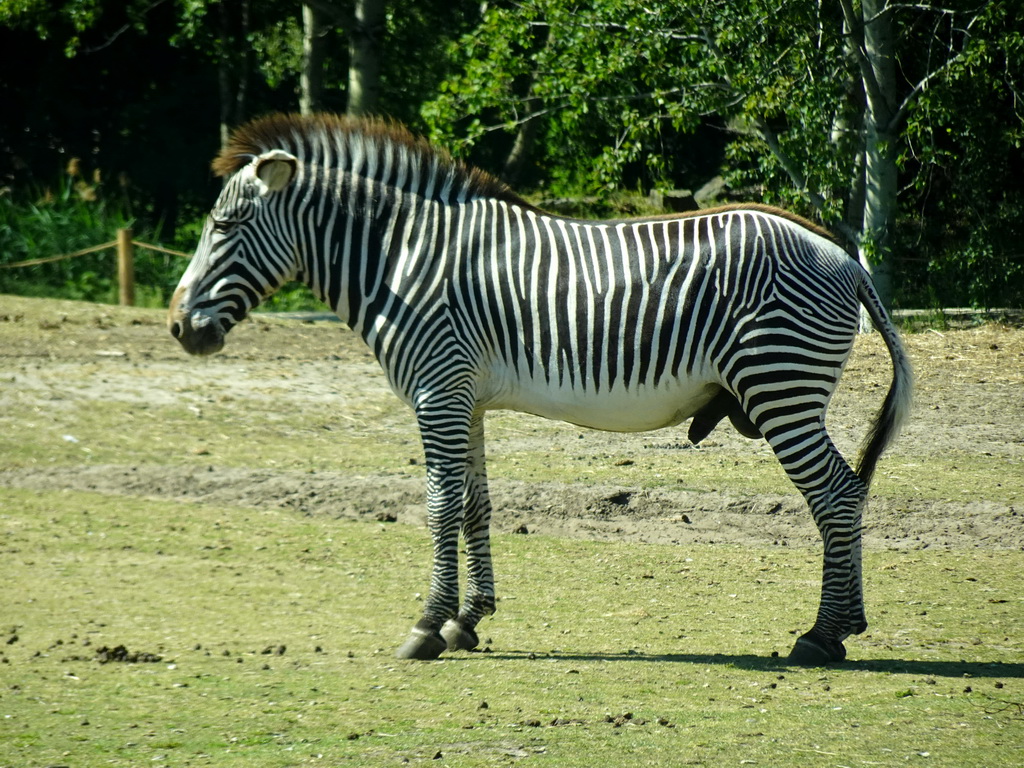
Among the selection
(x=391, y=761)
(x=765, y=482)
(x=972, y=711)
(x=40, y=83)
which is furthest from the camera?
(x=40, y=83)

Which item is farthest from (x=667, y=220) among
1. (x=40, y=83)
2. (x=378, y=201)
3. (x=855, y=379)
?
(x=40, y=83)

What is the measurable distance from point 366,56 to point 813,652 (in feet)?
49.4

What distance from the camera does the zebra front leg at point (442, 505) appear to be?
5695mm

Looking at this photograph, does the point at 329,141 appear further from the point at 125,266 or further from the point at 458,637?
the point at 125,266

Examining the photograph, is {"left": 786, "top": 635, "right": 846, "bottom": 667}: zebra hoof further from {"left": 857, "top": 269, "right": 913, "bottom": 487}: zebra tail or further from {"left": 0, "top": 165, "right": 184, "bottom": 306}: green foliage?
{"left": 0, "top": 165, "right": 184, "bottom": 306}: green foliage

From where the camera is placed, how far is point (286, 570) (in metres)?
7.26

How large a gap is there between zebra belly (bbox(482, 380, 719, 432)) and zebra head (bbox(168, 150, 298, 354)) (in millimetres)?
1306

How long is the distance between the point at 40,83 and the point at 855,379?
61.5ft

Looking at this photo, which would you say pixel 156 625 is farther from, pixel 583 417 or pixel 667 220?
pixel 667 220

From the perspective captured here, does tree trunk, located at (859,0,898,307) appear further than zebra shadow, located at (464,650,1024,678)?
Yes

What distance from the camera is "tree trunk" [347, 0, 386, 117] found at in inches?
727

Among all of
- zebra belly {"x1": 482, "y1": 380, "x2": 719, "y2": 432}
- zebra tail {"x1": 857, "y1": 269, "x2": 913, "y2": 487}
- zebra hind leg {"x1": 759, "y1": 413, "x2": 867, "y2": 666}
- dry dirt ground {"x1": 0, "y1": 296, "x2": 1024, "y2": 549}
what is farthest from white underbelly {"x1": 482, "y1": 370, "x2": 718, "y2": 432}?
dry dirt ground {"x1": 0, "y1": 296, "x2": 1024, "y2": 549}

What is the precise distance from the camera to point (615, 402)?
19.0 ft

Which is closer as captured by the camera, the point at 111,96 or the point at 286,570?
the point at 286,570
